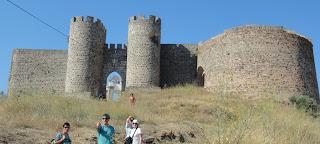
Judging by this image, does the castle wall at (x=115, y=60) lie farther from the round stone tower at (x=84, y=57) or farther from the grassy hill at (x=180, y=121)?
the grassy hill at (x=180, y=121)

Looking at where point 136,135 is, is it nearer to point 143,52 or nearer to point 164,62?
point 143,52

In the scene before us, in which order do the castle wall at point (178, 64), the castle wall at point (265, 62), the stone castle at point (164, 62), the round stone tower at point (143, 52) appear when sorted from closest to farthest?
1. the castle wall at point (265, 62)
2. the stone castle at point (164, 62)
3. the round stone tower at point (143, 52)
4. the castle wall at point (178, 64)

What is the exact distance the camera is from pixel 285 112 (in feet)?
31.3

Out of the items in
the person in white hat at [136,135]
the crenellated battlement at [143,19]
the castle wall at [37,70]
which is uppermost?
the crenellated battlement at [143,19]

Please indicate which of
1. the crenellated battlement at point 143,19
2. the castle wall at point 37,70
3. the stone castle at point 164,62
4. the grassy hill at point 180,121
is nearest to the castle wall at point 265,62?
the stone castle at point 164,62

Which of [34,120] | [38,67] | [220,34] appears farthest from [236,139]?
[38,67]

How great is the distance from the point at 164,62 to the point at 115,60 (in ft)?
9.89

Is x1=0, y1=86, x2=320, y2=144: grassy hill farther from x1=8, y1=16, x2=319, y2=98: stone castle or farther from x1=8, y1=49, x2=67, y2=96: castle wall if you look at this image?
x1=8, y1=49, x2=67, y2=96: castle wall

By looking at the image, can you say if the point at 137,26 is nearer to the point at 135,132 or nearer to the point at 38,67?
the point at 38,67

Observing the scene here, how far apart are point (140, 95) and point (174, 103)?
15.9ft

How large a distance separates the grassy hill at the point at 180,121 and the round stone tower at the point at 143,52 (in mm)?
6858

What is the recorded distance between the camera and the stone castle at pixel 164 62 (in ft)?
81.7

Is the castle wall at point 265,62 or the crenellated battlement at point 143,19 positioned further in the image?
the crenellated battlement at point 143,19

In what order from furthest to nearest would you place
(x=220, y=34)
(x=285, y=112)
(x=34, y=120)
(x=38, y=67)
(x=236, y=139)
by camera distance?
(x=38, y=67), (x=220, y=34), (x=34, y=120), (x=285, y=112), (x=236, y=139)
